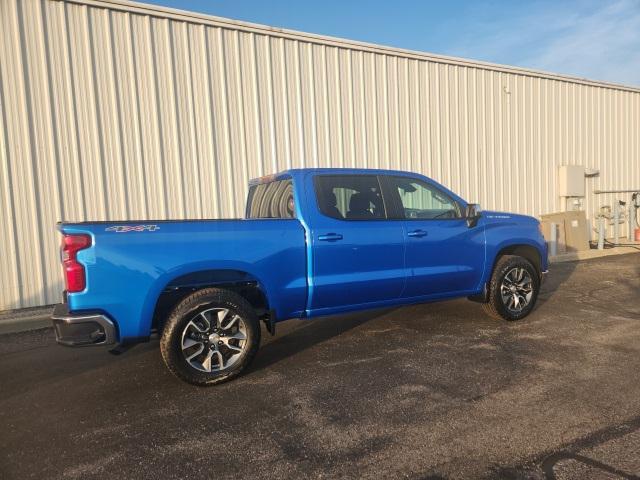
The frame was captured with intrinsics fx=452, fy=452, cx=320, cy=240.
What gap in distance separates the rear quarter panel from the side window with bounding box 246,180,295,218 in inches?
15.9

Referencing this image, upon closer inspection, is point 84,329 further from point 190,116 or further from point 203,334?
point 190,116

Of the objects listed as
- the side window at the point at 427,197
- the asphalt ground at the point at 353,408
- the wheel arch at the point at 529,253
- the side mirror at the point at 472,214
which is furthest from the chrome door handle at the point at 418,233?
the wheel arch at the point at 529,253

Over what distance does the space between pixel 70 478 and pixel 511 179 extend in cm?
1130

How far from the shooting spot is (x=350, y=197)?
4578 millimetres

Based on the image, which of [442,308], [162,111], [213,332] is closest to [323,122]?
[162,111]

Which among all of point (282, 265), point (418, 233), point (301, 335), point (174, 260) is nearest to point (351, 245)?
point (282, 265)

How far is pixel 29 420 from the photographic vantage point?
329cm

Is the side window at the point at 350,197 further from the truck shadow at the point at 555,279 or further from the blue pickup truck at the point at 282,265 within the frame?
the truck shadow at the point at 555,279

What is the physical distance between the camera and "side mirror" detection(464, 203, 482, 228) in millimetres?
4906

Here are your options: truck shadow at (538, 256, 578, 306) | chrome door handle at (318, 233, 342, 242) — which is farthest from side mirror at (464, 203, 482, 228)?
truck shadow at (538, 256, 578, 306)

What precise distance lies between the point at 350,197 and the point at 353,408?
2.11 meters

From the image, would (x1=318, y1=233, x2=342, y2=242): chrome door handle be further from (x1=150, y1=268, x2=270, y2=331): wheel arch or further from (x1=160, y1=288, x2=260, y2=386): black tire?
(x1=160, y1=288, x2=260, y2=386): black tire

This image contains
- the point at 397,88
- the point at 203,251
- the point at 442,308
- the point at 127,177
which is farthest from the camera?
the point at 397,88

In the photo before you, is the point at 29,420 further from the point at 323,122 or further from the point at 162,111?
the point at 323,122
